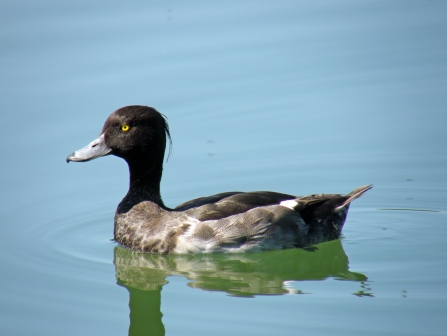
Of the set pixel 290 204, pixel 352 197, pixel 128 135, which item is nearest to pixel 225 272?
pixel 290 204

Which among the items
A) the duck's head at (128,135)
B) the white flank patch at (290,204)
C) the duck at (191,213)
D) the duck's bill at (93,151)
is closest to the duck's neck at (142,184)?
the duck at (191,213)

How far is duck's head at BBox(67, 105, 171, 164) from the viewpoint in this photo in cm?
953

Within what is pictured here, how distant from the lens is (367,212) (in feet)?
34.4

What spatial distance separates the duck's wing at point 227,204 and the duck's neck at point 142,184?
438 mm

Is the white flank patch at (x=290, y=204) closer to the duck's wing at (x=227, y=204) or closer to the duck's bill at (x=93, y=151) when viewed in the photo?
the duck's wing at (x=227, y=204)

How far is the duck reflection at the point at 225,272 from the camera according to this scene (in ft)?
26.7

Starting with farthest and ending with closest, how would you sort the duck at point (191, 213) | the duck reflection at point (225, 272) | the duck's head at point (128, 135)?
1. the duck's head at point (128, 135)
2. the duck at point (191, 213)
3. the duck reflection at point (225, 272)

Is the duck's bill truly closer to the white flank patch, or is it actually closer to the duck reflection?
the duck reflection

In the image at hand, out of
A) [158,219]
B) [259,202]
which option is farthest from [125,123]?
[259,202]

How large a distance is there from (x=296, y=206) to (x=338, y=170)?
215cm

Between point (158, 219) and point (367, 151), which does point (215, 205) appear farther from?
point (367, 151)

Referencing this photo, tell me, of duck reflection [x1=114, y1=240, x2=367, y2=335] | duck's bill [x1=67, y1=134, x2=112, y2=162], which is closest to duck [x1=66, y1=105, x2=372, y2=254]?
duck's bill [x1=67, y1=134, x2=112, y2=162]

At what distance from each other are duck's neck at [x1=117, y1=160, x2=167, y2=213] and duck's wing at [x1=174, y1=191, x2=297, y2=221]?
17.2 inches

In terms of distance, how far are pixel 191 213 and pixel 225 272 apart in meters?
0.89
